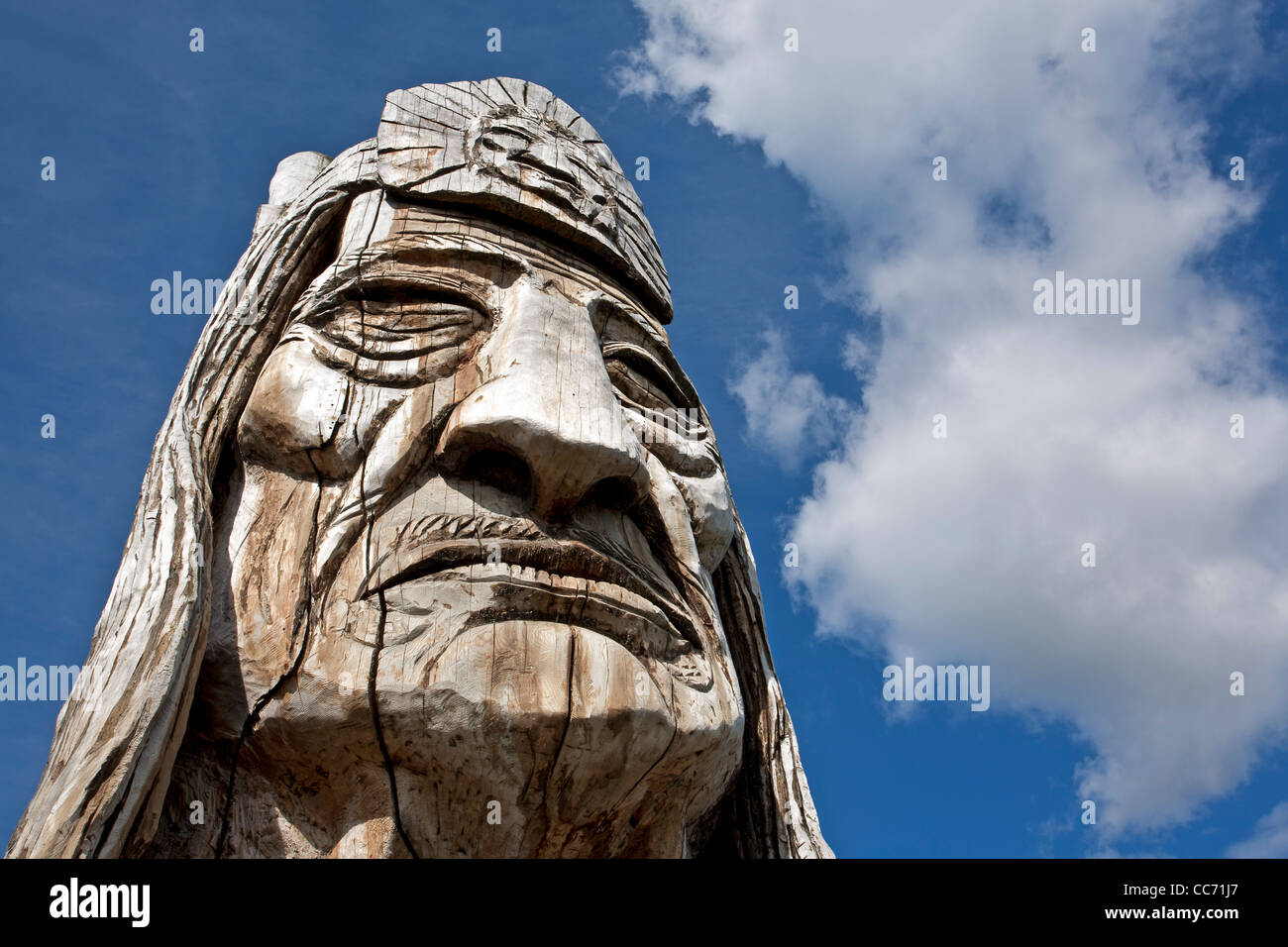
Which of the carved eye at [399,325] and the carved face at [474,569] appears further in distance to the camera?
the carved eye at [399,325]

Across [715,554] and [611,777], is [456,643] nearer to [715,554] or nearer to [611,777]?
[611,777]

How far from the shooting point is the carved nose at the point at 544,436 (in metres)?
3.60

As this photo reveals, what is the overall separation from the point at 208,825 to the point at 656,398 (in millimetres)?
2090

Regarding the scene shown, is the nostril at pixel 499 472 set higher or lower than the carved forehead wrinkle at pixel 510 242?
lower

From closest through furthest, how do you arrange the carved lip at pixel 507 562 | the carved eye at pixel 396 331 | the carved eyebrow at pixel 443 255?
1. the carved lip at pixel 507 562
2. the carved eye at pixel 396 331
3. the carved eyebrow at pixel 443 255

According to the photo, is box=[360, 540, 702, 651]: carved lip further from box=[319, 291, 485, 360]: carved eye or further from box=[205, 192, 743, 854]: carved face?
box=[319, 291, 485, 360]: carved eye

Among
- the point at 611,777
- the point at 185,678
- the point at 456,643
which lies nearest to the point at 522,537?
the point at 456,643

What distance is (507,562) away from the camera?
3393 mm

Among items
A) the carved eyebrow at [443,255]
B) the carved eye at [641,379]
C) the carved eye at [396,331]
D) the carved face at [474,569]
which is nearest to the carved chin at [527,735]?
the carved face at [474,569]

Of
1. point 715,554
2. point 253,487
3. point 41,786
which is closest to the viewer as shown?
point 41,786

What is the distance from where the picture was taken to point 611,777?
129 inches

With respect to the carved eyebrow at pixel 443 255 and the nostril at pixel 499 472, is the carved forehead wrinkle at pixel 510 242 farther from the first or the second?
the nostril at pixel 499 472
